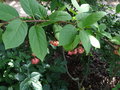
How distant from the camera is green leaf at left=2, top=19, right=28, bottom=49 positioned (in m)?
0.55

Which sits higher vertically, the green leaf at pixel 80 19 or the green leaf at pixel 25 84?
the green leaf at pixel 80 19

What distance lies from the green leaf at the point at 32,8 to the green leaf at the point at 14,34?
8 centimetres

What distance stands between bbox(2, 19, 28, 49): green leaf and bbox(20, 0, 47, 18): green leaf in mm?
77

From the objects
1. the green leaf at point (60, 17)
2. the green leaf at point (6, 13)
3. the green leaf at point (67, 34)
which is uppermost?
the green leaf at point (6, 13)

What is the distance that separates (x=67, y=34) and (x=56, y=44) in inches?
27.5

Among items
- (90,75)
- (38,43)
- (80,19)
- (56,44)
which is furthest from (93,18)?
(90,75)

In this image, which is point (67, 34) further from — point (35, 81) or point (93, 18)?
point (35, 81)

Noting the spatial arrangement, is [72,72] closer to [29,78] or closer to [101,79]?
[101,79]

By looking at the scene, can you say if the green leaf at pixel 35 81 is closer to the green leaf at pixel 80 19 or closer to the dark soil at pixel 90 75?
the dark soil at pixel 90 75

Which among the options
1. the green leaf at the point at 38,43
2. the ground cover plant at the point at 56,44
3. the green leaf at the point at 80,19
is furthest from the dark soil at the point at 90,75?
the green leaf at the point at 38,43

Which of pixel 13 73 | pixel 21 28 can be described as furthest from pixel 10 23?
pixel 13 73

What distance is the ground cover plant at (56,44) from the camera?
61 centimetres

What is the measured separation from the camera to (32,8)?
66 centimetres

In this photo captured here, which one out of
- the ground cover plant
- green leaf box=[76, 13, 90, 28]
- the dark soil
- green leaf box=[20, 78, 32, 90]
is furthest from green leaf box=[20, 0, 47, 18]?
the dark soil
